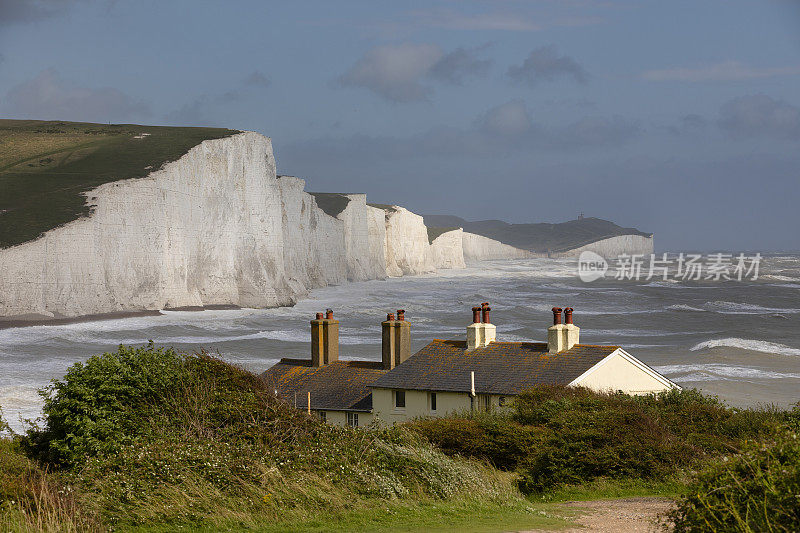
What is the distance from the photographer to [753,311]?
8769 centimetres

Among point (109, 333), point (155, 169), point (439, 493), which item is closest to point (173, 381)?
point (439, 493)

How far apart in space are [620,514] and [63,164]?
317 ft

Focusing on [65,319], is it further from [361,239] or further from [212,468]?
[361,239]

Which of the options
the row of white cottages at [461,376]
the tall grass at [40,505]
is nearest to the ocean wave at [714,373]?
the row of white cottages at [461,376]

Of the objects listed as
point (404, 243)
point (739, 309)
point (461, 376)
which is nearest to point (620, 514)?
point (461, 376)

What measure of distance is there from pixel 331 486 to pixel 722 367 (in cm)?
3665

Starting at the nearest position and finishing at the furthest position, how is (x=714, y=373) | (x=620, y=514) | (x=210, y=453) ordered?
(x=620, y=514) → (x=210, y=453) → (x=714, y=373)

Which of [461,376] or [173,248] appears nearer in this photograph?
[461,376]

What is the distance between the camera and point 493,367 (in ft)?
80.9

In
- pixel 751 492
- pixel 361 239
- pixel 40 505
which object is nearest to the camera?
pixel 751 492

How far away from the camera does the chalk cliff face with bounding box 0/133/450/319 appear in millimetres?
73375

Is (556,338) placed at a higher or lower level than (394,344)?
higher

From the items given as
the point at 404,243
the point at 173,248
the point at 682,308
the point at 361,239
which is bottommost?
the point at 682,308

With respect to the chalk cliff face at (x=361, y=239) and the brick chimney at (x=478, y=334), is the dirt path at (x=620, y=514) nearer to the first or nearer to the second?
the brick chimney at (x=478, y=334)
